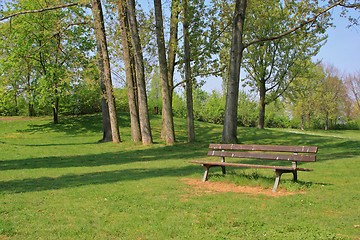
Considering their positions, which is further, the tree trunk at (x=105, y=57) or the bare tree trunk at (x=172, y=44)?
the tree trunk at (x=105, y=57)

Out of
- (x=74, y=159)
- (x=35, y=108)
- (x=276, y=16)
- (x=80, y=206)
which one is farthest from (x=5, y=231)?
(x=35, y=108)

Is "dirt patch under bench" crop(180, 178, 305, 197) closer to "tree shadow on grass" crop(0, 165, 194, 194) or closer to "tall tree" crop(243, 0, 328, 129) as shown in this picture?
"tree shadow on grass" crop(0, 165, 194, 194)

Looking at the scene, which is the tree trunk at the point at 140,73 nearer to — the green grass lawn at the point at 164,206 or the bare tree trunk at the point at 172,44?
the bare tree trunk at the point at 172,44

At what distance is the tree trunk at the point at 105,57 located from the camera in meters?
20.0

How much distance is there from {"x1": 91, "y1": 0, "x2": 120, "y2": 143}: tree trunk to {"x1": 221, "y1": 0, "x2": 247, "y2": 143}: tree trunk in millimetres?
8062

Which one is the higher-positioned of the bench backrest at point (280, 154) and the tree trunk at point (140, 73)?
the tree trunk at point (140, 73)

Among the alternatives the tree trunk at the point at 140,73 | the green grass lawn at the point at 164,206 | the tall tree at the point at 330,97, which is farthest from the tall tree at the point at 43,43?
the tall tree at the point at 330,97

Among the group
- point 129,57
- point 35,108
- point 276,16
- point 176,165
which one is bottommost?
point 176,165

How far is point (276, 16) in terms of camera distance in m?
26.4

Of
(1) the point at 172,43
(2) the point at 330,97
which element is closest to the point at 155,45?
(1) the point at 172,43

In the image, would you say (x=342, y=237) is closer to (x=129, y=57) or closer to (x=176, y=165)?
(x=176, y=165)

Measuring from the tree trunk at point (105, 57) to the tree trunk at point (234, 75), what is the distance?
8062 millimetres

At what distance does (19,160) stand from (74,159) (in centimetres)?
240

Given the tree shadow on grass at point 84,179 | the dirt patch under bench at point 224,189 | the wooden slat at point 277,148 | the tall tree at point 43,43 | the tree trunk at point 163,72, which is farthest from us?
the tall tree at point 43,43
